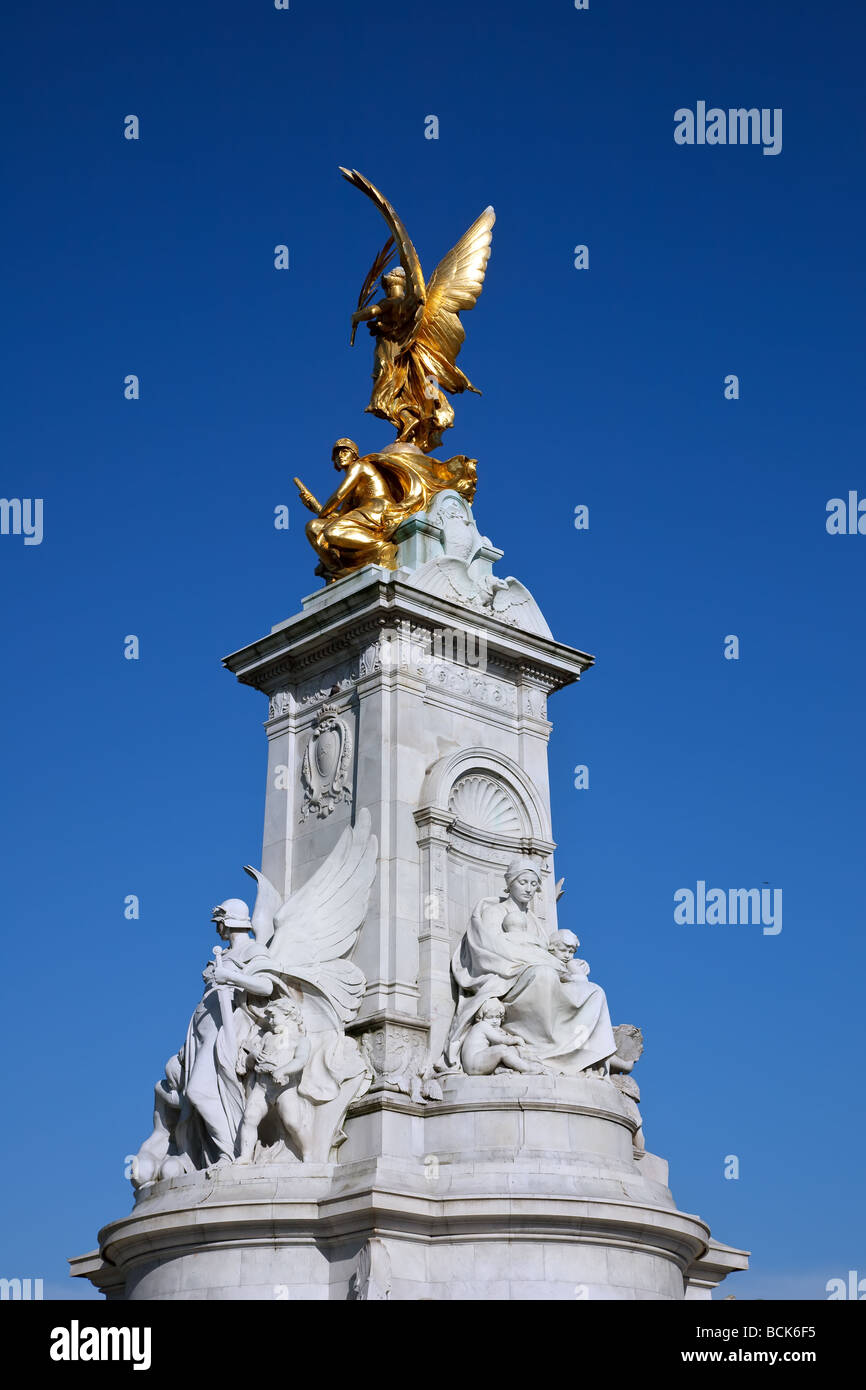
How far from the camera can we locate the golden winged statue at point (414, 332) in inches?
964

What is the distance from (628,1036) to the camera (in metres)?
21.3

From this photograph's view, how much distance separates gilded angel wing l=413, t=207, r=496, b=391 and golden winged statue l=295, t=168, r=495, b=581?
1cm

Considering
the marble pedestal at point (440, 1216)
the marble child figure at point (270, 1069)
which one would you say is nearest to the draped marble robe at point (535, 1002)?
the marble pedestal at point (440, 1216)

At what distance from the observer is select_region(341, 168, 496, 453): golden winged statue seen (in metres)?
24.5

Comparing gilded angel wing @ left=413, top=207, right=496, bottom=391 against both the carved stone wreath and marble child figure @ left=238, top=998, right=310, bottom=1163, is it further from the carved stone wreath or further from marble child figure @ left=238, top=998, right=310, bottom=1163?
marble child figure @ left=238, top=998, right=310, bottom=1163

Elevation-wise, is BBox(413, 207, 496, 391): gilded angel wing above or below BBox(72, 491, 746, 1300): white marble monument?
above

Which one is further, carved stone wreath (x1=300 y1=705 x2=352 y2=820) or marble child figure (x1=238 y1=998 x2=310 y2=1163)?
carved stone wreath (x1=300 y1=705 x2=352 y2=820)

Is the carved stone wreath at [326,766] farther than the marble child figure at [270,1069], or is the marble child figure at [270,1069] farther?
the carved stone wreath at [326,766]

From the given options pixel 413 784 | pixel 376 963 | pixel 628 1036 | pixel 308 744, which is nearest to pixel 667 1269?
pixel 628 1036

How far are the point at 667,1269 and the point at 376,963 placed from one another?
466cm

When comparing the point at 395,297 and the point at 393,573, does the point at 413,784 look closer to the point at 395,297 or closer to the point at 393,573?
the point at 393,573

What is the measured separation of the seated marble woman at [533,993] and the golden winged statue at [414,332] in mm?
7644

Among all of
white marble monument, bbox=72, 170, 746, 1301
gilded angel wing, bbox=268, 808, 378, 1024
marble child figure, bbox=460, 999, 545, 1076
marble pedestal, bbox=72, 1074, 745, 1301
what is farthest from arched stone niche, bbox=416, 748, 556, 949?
marble pedestal, bbox=72, 1074, 745, 1301

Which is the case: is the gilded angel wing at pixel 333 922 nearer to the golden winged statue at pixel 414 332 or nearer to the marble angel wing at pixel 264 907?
the marble angel wing at pixel 264 907
